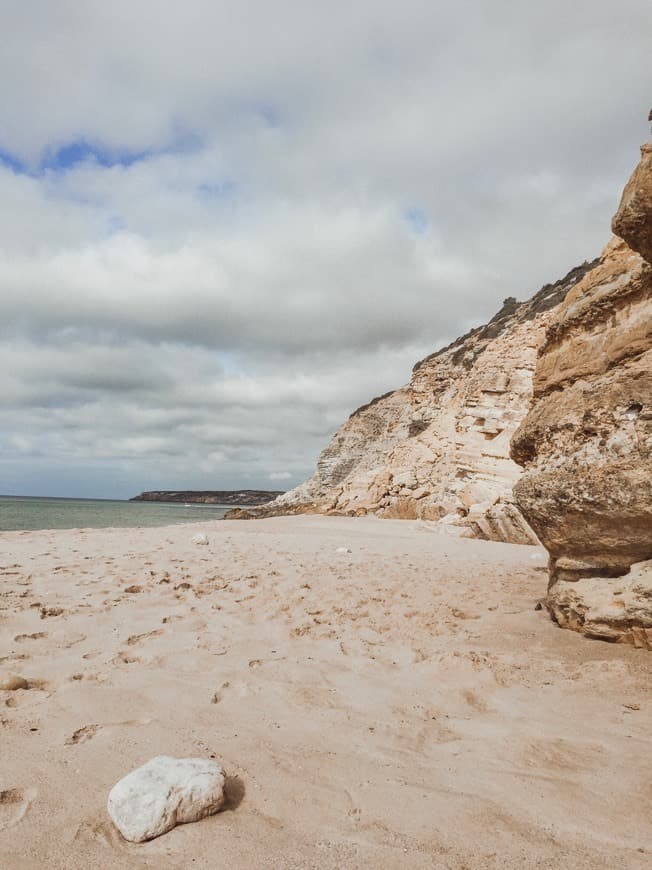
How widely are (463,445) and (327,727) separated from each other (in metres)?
19.5

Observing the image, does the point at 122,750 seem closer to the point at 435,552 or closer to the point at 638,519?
the point at 638,519

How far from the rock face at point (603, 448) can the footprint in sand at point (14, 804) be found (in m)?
4.68

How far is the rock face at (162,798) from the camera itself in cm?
209

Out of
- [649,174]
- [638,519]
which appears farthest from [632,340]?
[638,519]

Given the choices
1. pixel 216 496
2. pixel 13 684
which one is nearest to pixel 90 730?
pixel 13 684

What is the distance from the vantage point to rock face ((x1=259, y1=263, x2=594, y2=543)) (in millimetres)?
19297

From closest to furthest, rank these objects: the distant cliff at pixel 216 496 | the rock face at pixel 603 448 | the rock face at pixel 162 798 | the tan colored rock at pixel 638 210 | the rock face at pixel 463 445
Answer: the rock face at pixel 162 798
the tan colored rock at pixel 638 210
the rock face at pixel 603 448
the rock face at pixel 463 445
the distant cliff at pixel 216 496

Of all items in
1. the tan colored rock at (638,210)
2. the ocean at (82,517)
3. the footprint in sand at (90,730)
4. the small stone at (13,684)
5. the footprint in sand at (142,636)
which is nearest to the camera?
the footprint in sand at (90,730)

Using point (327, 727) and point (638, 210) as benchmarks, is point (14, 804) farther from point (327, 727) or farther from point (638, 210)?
point (638, 210)

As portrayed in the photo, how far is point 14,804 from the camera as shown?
2250mm

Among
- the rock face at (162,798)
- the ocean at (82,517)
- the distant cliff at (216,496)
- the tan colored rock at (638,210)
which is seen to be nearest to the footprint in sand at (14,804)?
the rock face at (162,798)

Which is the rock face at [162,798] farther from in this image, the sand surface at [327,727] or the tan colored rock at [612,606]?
the tan colored rock at [612,606]

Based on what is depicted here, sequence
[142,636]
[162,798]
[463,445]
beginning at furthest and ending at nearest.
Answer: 1. [463,445]
2. [142,636]
3. [162,798]

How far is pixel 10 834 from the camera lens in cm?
205
